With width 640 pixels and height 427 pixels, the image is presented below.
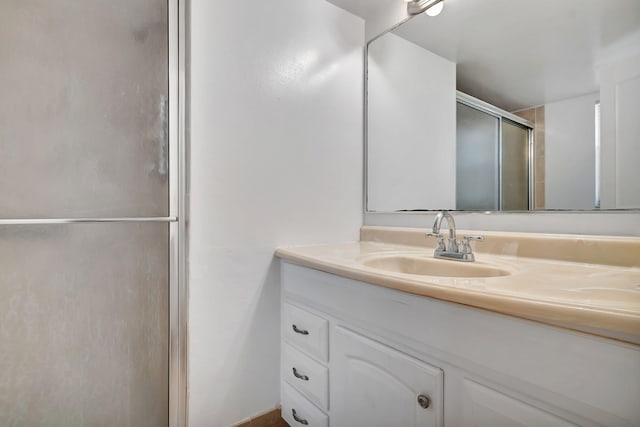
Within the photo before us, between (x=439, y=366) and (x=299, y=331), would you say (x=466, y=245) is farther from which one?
(x=299, y=331)

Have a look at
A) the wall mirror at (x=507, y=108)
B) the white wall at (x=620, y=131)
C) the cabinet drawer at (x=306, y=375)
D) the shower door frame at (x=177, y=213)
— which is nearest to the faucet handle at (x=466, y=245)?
the wall mirror at (x=507, y=108)

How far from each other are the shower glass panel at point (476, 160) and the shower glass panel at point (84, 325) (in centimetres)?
120

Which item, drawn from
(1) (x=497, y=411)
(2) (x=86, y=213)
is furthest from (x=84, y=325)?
(1) (x=497, y=411)

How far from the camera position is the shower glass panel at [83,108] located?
90cm

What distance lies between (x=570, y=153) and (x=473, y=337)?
2.53 feet

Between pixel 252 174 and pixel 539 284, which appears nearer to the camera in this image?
pixel 539 284

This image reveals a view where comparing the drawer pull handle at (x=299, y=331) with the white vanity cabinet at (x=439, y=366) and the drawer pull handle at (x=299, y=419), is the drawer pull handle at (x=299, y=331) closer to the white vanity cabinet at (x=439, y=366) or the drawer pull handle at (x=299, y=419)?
the white vanity cabinet at (x=439, y=366)

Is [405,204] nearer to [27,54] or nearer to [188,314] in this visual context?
[188,314]

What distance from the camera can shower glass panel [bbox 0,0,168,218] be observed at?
0.90 m

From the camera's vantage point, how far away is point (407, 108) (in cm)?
152

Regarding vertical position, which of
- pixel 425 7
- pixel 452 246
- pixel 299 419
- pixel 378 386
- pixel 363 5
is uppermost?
pixel 363 5

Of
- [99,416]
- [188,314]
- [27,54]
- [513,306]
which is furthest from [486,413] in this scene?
[27,54]

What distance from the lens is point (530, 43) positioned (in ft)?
3.58

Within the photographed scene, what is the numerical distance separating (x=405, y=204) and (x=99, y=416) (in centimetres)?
144
